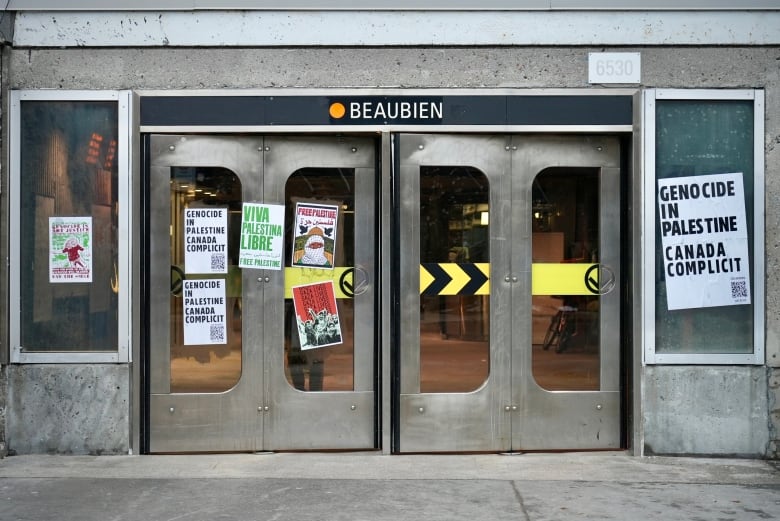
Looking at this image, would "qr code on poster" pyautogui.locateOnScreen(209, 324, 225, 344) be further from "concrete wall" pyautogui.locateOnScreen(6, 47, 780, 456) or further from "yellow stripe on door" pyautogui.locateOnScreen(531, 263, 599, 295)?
"yellow stripe on door" pyautogui.locateOnScreen(531, 263, 599, 295)

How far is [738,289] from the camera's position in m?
7.52

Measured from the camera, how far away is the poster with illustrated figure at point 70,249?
7562 millimetres

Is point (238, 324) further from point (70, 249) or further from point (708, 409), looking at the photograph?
point (708, 409)

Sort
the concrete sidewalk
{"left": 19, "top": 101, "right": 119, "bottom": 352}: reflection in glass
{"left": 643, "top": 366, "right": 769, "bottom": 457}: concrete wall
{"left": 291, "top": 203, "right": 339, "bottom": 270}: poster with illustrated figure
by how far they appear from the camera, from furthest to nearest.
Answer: {"left": 291, "top": 203, "right": 339, "bottom": 270}: poster with illustrated figure → {"left": 19, "top": 101, "right": 119, "bottom": 352}: reflection in glass → {"left": 643, "top": 366, "right": 769, "bottom": 457}: concrete wall → the concrete sidewalk

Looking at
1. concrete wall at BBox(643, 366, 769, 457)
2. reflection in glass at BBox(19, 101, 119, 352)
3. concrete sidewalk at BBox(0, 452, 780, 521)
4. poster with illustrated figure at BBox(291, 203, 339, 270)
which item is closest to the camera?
concrete sidewalk at BBox(0, 452, 780, 521)

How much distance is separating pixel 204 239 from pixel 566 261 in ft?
9.41

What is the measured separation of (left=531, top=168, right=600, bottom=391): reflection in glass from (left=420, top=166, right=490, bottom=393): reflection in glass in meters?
0.43

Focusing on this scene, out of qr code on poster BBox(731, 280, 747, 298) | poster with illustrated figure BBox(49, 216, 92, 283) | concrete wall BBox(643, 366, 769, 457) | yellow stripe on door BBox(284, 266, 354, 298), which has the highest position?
poster with illustrated figure BBox(49, 216, 92, 283)

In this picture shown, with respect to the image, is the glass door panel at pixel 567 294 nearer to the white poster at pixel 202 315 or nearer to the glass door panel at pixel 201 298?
the glass door panel at pixel 201 298

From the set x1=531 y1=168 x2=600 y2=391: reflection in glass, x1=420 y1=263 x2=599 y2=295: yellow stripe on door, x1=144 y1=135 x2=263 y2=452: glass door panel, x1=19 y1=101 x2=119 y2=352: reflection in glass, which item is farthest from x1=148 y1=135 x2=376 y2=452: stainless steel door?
x1=531 y1=168 x2=600 y2=391: reflection in glass

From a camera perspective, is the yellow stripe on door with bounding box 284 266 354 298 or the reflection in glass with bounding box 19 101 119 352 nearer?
the reflection in glass with bounding box 19 101 119 352

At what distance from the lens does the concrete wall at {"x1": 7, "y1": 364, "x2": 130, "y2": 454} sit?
7477 millimetres

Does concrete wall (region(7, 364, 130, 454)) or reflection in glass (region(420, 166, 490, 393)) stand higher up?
reflection in glass (region(420, 166, 490, 393))

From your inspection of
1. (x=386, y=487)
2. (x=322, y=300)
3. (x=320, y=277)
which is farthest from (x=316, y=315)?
(x=386, y=487)
